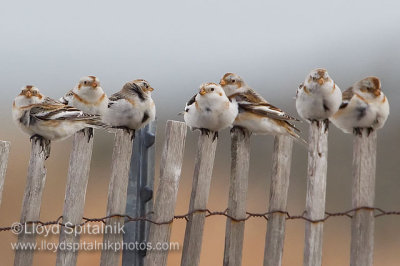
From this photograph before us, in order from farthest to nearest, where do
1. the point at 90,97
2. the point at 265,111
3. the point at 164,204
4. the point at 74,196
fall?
the point at 90,97, the point at 265,111, the point at 164,204, the point at 74,196

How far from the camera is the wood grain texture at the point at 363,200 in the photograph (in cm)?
397

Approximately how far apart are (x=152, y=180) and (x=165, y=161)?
749 mm

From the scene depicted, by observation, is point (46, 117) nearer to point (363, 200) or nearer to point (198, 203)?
point (198, 203)

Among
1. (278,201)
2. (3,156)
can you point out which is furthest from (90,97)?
(278,201)

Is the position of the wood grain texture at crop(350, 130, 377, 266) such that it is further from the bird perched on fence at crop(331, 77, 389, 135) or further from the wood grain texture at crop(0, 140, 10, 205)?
the wood grain texture at crop(0, 140, 10, 205)

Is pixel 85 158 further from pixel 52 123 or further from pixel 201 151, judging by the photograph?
pixel 201 151

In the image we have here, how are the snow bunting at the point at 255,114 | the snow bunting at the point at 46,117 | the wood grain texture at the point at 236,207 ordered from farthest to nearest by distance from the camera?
the snow bunting at the point at 255,114
the snow bunting at the point at 46,117
the wood grain texture at the point at 236,207

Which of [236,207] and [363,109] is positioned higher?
[363,109]

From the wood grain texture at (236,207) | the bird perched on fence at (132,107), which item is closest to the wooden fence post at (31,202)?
the bird perched on fence at (132,107)

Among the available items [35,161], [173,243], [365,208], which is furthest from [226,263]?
[35,161]

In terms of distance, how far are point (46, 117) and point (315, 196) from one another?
73.0 inches

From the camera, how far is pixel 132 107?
14.8 feet
